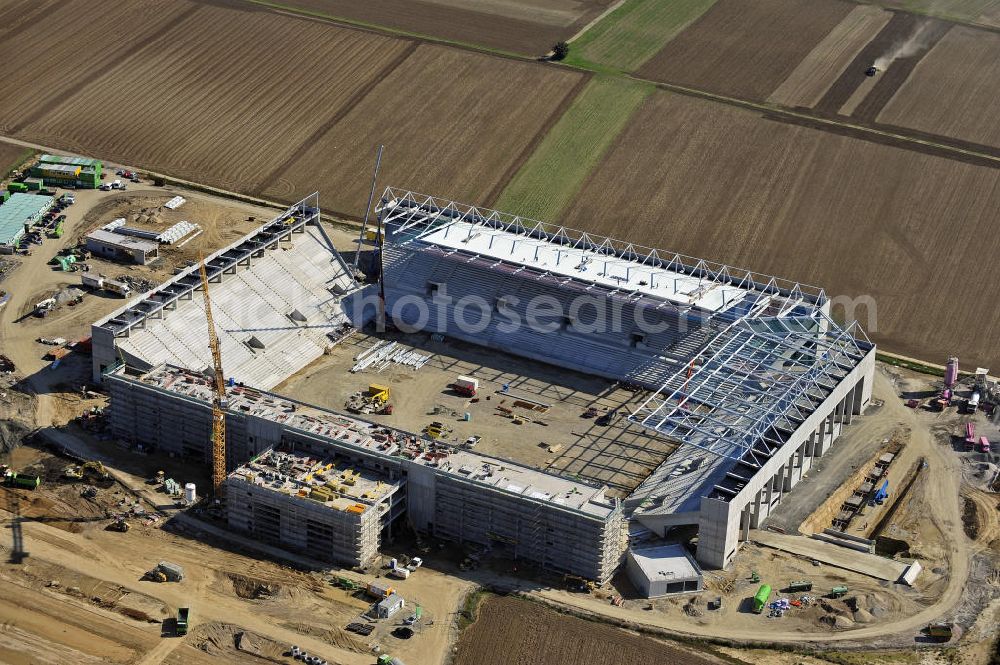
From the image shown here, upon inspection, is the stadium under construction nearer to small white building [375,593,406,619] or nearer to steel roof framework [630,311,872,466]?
steel roof framework [630,311,872,466]

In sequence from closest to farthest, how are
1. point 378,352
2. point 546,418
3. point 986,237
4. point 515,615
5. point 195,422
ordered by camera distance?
point 515,615 < point 195,422 < point 546,418 < point 378,352 < point 986,237

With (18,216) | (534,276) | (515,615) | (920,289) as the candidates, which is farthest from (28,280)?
(920,289)

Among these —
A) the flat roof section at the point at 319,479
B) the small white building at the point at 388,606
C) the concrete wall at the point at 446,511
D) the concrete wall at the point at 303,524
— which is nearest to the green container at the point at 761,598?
the concrete wall at the point at 446,511

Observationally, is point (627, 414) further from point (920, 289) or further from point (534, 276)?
point (920, 289)

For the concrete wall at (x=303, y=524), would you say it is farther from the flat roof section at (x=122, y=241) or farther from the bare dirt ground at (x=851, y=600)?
the flat roof section at (x=122, y=241)

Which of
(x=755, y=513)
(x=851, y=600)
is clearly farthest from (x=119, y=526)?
(x=851, y=600)

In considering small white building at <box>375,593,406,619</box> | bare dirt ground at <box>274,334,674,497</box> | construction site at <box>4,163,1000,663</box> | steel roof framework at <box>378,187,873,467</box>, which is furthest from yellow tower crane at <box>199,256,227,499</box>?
steel roof framework at <box>378,187,873,467</box>
